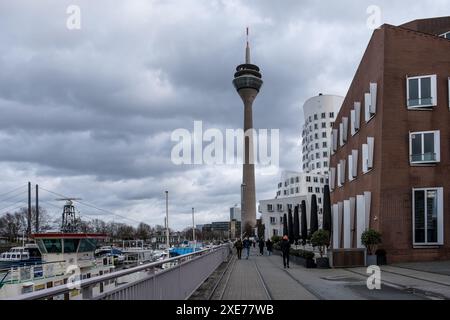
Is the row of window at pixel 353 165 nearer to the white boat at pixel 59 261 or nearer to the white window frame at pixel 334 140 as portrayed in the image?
the white window frame at pixel 334 140

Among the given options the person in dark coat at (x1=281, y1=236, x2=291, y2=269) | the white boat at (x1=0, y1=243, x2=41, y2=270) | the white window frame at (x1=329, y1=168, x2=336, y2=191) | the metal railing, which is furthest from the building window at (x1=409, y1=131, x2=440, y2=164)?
the white boat at (x1=0, y1=243, x2=41, y2=270)

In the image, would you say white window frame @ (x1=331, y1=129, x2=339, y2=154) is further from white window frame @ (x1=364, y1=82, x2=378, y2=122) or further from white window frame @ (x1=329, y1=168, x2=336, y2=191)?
white window frame @ (x1=364, y1=82, x2=378, y2=122)

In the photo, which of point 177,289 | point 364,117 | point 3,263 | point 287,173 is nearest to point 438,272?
point 177,289

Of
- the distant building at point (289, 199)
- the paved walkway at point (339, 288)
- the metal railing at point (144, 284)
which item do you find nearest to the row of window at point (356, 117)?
the paved walkway at point (339, 288)

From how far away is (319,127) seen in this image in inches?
5037

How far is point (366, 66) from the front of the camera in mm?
34531

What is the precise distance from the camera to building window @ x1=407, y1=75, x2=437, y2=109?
2812 centimetres

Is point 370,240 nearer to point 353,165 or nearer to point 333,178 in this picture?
point 353,165

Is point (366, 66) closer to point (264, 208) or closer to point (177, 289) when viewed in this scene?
point (177, 289)

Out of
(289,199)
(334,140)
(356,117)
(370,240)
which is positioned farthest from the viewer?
(289,199)

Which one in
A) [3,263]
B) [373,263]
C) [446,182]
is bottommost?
[3,263]

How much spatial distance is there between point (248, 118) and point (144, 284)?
437 feet

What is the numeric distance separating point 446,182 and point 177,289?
20918mm

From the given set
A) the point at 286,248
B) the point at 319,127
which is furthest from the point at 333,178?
the point at 319,127
